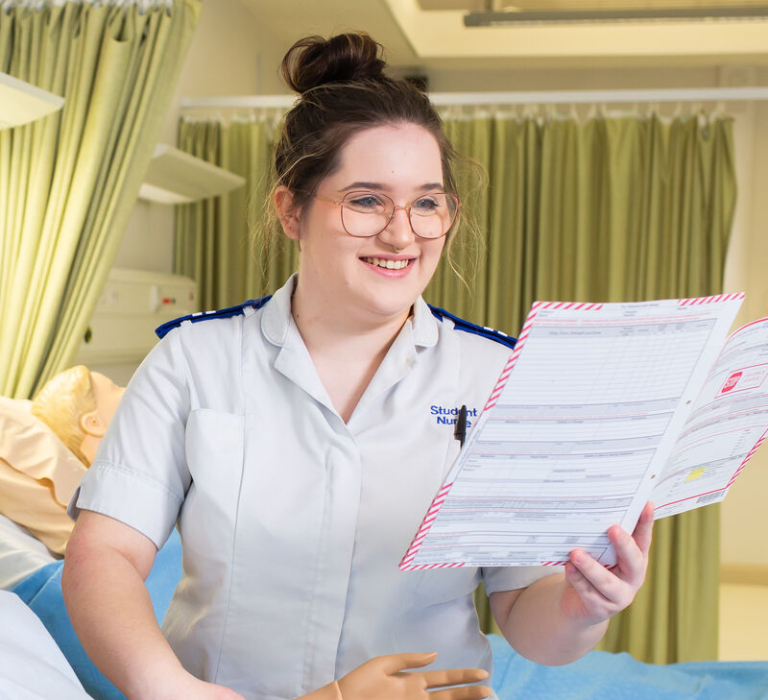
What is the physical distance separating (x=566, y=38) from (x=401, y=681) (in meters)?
3.94

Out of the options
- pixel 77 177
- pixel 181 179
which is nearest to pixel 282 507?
pixel 77 177

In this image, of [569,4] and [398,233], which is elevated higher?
[569,4]

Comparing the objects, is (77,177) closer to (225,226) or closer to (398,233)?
(225,226)

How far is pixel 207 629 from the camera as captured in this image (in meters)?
1.15

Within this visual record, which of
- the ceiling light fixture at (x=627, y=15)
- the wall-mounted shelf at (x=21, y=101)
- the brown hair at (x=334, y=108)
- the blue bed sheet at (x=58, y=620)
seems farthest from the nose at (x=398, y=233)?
the ceiling light fixture at (x=627, y=15)

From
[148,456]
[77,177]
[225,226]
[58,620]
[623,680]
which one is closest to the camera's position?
[148,456]

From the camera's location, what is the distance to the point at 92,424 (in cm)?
217

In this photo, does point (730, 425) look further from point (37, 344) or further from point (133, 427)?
point (37, 344)

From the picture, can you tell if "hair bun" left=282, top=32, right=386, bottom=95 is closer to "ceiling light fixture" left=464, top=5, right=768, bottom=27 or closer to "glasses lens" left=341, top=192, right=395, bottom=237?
"glasses lens" left=341, top=192, right=395, bottom=237

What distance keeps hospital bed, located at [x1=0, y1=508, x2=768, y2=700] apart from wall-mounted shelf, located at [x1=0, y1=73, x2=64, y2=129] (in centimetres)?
92

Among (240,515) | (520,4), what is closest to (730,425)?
(240,515)

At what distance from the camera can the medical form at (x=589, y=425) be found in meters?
0.78

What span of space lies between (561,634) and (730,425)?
1.11 feet

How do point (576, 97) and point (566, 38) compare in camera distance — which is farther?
point (566, 38)
